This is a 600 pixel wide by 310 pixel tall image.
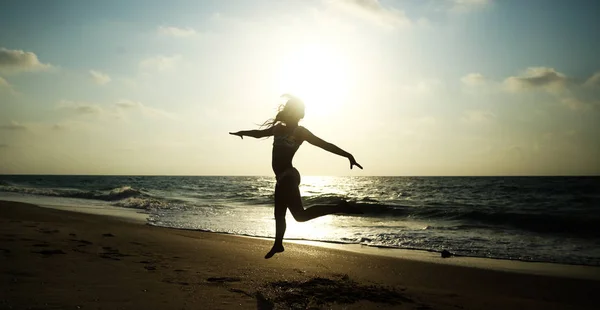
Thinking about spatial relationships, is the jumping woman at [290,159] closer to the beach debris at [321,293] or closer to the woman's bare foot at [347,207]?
the woman's bare foot at [347,207]

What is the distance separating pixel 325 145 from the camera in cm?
567

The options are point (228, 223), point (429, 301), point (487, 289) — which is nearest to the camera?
point (429, 301)

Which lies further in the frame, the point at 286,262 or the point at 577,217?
the point at 577,217

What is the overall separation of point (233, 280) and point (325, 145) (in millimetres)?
2436

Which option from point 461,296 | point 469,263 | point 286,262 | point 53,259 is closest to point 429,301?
point 461,296

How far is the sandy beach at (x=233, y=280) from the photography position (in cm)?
499

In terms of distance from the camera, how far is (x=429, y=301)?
19.4 ft

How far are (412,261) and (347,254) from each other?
60.3 inches

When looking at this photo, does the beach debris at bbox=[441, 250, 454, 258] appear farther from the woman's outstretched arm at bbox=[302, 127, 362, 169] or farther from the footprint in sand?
the footprint in sand

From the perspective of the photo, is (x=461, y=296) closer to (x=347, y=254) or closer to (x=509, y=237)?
(x=347, y=254)

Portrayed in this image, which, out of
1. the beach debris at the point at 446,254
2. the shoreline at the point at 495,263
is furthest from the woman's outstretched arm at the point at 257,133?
the beach debris at the point at 446,254

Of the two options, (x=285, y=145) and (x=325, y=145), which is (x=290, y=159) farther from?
(x=325, y=145)

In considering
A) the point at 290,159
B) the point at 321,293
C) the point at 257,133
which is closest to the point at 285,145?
the point at 290,159

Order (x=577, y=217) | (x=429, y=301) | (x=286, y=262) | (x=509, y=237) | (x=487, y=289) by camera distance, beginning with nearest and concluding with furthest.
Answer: (x=429, y=301)
(x=487, y=289)
(x=286, y=262)
(x=509, y=237)
(x=577, y=217)
